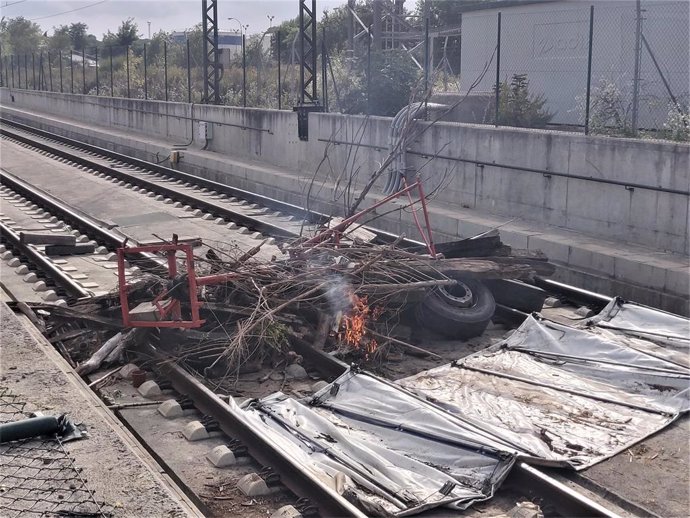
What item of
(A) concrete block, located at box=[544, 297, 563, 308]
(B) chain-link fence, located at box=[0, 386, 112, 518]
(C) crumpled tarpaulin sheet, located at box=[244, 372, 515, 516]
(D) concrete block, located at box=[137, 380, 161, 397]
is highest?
(B) chain-link fence, located at box=[0, 386, 112, 518]

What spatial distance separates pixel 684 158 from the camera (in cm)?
1321

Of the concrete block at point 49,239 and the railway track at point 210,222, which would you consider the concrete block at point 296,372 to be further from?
the concrete block at point 49,239

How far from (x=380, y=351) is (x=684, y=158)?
21.1ft

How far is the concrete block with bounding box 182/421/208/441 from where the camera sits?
285 inches

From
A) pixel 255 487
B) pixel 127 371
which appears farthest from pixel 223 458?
pixel 127 371

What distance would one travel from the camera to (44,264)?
1409 centimetres

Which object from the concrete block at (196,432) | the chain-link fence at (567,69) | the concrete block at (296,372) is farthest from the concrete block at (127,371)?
the chain-link fence at (567,69)

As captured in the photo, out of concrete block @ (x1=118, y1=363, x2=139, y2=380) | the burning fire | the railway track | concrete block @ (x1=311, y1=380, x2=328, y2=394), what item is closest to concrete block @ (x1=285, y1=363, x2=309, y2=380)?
the railway track

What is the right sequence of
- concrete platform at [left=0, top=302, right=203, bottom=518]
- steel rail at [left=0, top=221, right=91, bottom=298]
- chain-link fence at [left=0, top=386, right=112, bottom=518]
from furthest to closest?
steel rail at [left=0, top=221, right=91, bottom=298]
concrete platform at [left=0, top=302, right=203, bottom=518]
chain-link fence at [left=0, top=386, right=112, bottom=518]

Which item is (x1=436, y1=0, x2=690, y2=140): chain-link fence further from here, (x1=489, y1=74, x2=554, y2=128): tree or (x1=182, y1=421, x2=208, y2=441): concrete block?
(x1=182, y1=421, x2=208, y2=441): concrete block

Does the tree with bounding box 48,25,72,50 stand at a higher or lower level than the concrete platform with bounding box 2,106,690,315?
higher

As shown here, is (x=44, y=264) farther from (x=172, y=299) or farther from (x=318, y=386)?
(x=318, y=386)

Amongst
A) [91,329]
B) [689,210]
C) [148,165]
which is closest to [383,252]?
[91,329]

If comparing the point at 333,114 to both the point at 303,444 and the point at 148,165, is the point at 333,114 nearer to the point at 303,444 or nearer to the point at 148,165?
the point at 148,165
